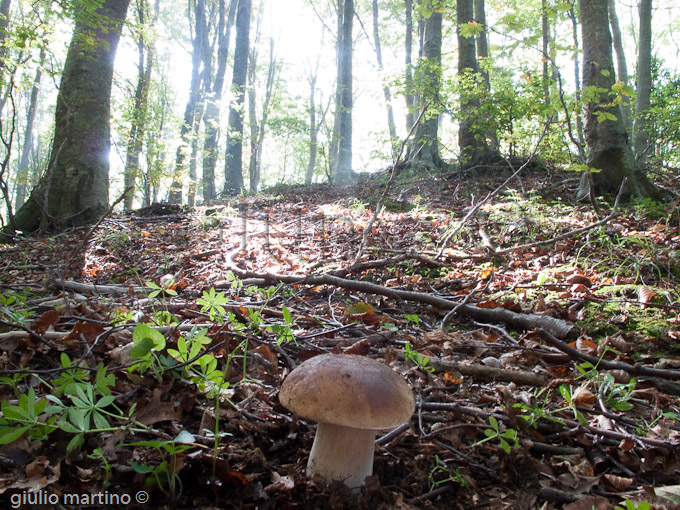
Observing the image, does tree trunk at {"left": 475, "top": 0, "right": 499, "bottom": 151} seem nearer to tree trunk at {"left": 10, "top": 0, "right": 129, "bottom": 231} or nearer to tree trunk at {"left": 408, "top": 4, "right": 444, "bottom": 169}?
tree trunk at {"left": 408, "top": 4, "right": 444, "bottom": 169}

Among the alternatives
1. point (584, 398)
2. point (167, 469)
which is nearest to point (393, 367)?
point (584, 398)

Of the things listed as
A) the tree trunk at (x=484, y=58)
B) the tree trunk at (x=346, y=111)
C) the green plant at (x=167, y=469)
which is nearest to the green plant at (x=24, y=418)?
the green plant at (x=167, y=469)

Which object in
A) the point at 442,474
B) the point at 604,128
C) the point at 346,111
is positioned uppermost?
the point at 346,111

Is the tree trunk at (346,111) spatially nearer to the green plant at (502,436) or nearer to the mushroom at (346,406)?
the green plant at (502,436)

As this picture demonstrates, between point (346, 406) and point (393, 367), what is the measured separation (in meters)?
1.02

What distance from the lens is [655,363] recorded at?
237 cm

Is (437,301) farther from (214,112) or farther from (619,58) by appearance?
(214,112)

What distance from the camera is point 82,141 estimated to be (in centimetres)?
666

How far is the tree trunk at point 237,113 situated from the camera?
1287 centimetres

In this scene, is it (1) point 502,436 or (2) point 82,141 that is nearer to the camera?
(1) point 502,436

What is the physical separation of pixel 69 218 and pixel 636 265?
7.96 meters

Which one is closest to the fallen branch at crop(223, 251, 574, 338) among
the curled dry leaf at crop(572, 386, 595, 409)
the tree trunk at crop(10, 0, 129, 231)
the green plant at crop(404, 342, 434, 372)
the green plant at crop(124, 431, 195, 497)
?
the curled dry leaf at crop(572, 386, 595, 409)

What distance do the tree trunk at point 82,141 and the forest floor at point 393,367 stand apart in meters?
1.92

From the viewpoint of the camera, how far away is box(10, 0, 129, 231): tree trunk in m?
6.46
